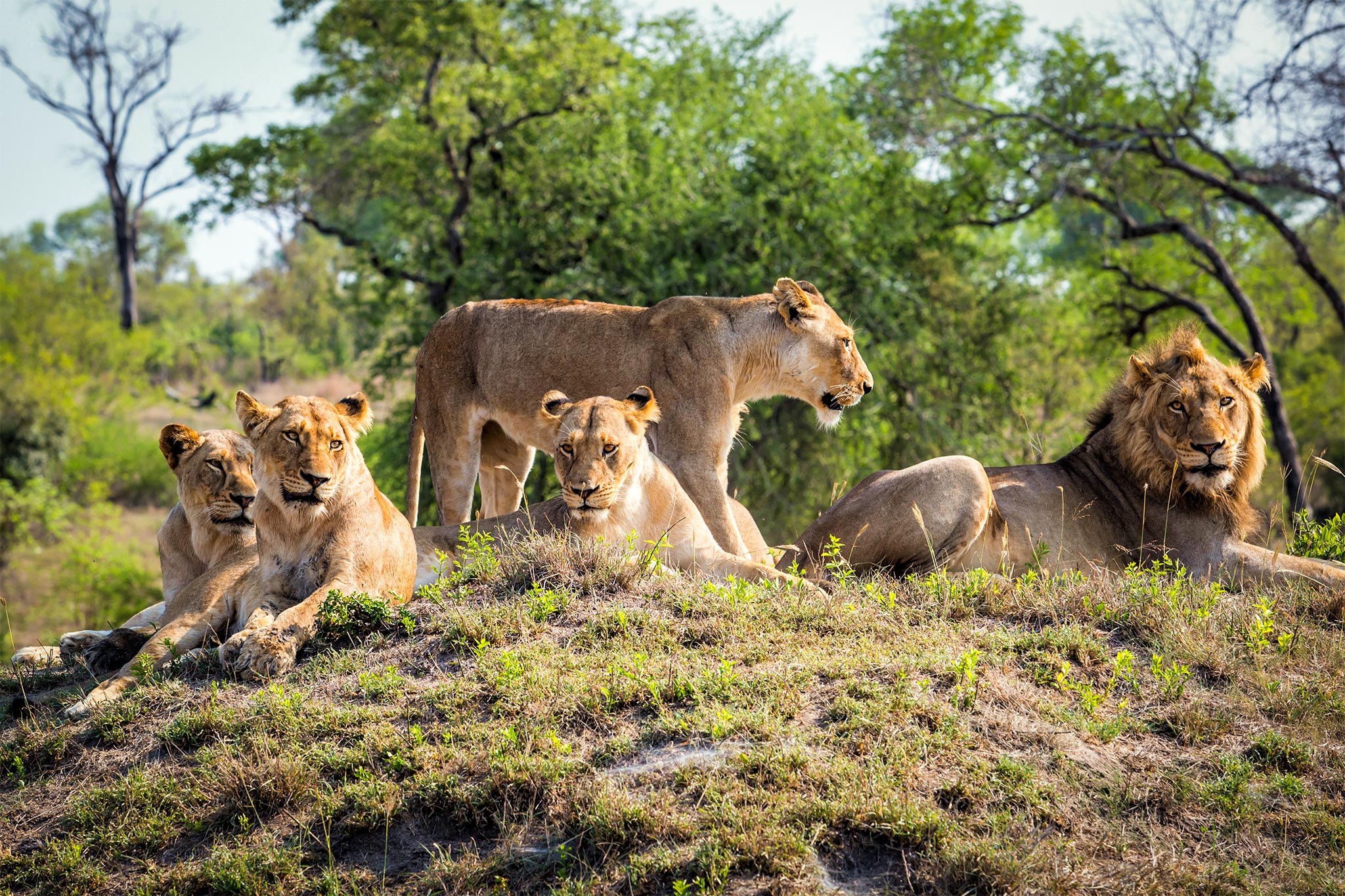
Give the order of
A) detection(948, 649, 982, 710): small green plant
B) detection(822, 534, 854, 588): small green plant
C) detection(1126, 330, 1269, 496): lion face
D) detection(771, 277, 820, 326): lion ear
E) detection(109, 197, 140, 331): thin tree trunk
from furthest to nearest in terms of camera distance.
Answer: detection(109, 197, 140, 331): thin tree trunk → detection(771, 277, 820, 326): lion ear → detection(1126, 330, 1269, 496): lion face → detection(822, 534, 854, 588): small green plant → detection(948, 649, 982, 710): small green plant

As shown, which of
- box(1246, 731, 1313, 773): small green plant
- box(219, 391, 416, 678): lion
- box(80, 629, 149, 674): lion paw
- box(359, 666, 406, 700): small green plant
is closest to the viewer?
box(1246, 731, 1313, 773): small green plant

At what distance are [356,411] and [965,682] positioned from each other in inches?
119

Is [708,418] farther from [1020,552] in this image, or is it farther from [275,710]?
[275,710]

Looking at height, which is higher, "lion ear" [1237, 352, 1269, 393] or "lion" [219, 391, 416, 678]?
"lion ear" [1237, 352, 1269, 393]

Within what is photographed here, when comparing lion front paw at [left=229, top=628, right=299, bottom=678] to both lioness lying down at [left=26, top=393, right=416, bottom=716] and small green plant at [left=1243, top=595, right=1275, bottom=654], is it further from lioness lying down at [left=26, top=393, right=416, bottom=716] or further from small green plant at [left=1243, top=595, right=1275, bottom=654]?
small green plant at [left=1243, top=595, right=1275, bottom=654]

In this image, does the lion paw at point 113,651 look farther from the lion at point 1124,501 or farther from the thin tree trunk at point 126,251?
the thin tree trunk at point 126,251

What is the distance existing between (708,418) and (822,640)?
6.77ft

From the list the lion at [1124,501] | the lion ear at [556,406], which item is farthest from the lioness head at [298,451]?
the lion at [1124,501]

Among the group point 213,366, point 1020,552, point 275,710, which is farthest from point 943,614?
point 213,366

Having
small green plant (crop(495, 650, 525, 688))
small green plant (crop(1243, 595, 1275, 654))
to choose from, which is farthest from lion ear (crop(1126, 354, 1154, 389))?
small green plant (crop(495, 650, 525, 688))

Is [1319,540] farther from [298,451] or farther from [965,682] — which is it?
[298,451]

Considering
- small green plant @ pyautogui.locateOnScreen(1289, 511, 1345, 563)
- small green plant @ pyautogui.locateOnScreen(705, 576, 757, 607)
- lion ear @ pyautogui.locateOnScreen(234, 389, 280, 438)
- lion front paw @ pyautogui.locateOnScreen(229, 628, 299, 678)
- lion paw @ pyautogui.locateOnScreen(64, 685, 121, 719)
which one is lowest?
lion paw @ pyautogui.locateOnScreen(64, 685, 121, 719)

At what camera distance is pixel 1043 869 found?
3.70 m

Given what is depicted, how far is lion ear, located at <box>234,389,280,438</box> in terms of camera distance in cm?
538
